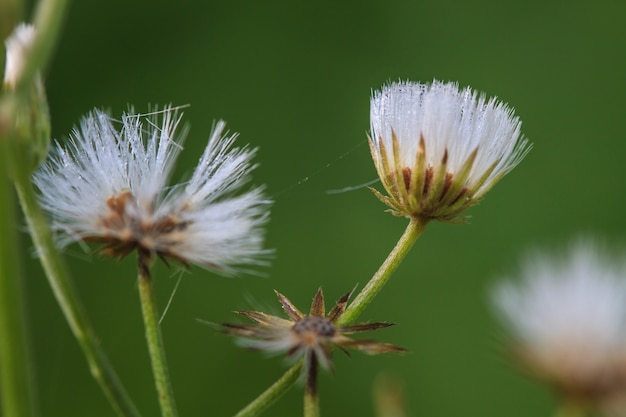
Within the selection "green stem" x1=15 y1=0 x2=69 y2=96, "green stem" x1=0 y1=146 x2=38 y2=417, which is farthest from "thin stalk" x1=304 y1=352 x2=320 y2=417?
"green stem" x1=15 y1=0 x2=69 y2=96

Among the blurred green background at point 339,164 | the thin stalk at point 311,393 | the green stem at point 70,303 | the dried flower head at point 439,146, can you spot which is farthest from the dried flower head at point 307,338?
the blurred green background at point 339,164

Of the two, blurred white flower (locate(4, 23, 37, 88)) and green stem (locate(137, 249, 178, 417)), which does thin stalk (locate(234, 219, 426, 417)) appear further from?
blurred white flower (locate(4, 23, 37, 88))

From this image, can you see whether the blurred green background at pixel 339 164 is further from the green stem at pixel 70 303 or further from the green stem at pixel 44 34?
the green stem at pixel 44 34

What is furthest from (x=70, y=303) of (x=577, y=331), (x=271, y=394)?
(x=577, y=331)

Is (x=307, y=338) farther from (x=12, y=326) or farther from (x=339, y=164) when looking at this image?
(x=339, y=164)

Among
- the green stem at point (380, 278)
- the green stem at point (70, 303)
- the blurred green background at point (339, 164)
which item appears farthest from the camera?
the blurred green background at point (339, 164)

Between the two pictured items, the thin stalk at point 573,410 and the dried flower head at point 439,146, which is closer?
the thin stalk at point 573,410

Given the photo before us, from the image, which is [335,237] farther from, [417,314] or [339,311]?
[339,311]
